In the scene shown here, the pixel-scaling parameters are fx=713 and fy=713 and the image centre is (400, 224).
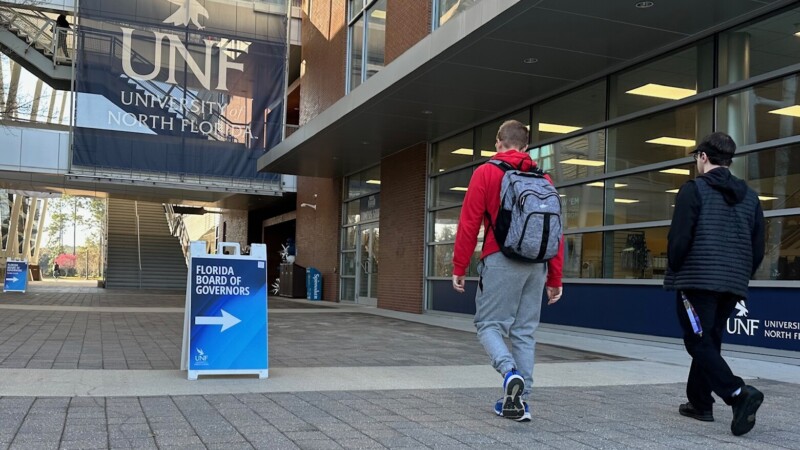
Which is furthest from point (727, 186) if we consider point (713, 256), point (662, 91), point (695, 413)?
point (662, 91)

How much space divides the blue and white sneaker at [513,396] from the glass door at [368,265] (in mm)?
14227

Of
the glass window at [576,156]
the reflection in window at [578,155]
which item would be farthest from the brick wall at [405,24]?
the reflection in window at [578,155]

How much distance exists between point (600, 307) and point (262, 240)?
23515 mm

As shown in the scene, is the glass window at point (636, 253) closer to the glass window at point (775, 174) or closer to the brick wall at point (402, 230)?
the glass window at point (775, 174)

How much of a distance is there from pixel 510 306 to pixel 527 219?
1.88 ft

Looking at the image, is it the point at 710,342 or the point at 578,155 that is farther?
the point at 578,155

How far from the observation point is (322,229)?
22.7 metres

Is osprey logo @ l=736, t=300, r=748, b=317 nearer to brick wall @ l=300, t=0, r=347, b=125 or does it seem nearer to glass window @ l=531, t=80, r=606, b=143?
glass window @ l=531, t=80, r=606, b=143

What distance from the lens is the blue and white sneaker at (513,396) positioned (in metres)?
4.29

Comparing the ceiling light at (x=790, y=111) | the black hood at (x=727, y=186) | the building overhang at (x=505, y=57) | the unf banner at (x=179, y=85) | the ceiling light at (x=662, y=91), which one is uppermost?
the unf banner at (x=179, y=85)

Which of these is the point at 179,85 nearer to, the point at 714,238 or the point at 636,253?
the point at 636,253

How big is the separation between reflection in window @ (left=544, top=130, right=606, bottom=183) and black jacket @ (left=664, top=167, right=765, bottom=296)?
21.4ft

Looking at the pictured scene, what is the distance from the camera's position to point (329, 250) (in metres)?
22.0

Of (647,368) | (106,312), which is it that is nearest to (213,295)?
(647,368)
